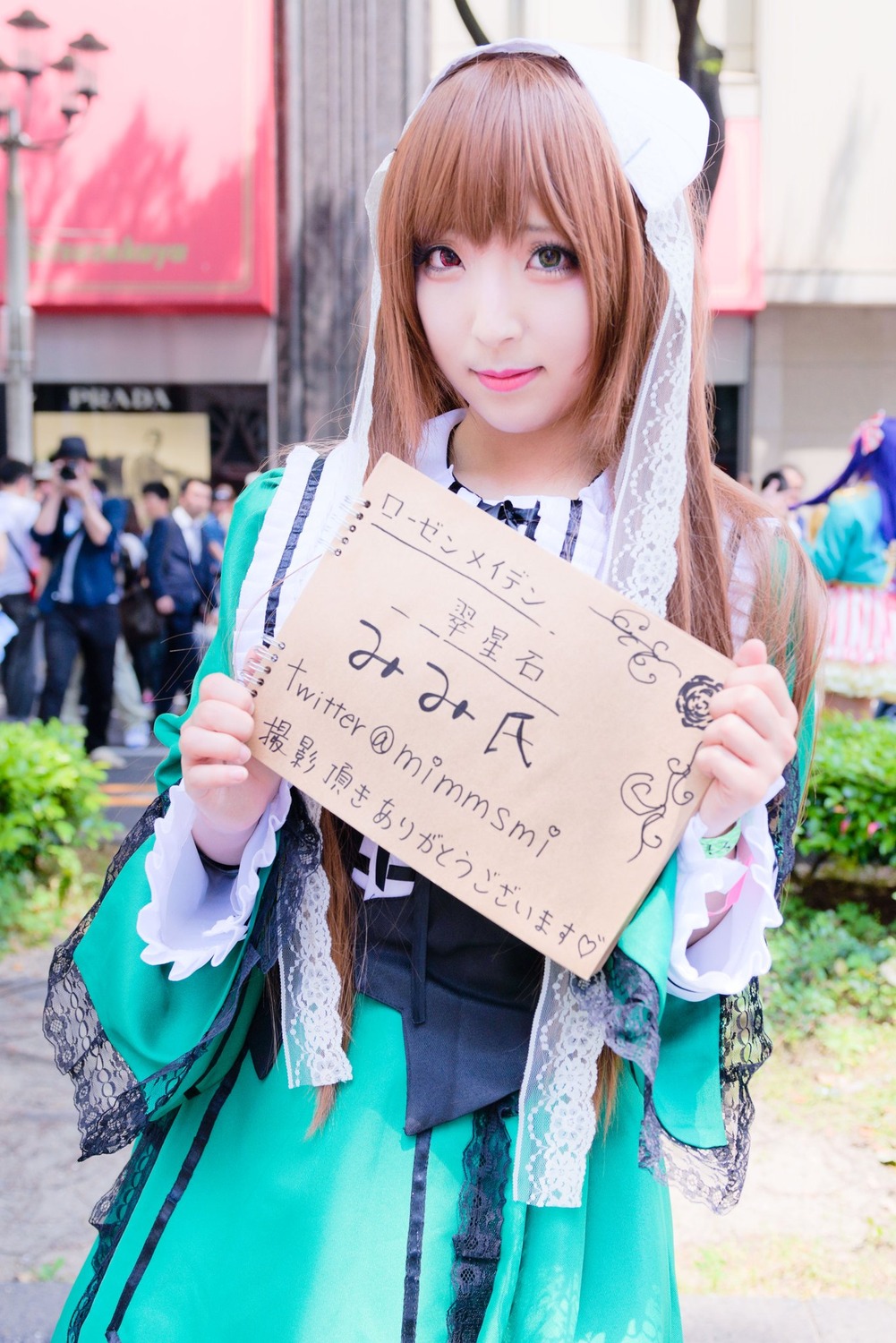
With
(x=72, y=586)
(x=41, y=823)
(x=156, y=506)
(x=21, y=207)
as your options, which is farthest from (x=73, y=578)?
(x=21, y=207)

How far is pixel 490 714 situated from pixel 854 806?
2.85 meters

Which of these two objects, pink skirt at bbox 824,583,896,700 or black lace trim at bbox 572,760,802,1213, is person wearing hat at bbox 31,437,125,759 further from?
black lace trim at bbox 572,760,802,1213

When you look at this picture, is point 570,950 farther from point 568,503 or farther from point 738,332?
point 738,332

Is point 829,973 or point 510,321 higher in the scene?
point 510,321

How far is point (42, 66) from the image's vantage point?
26.3 ft

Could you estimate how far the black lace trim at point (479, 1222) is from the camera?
982 mm

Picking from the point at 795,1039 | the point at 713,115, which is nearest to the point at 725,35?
the point at 713,115

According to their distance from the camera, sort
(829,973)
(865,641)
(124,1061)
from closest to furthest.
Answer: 1. (124,1061)
2. (829,973)
3. (865,641)

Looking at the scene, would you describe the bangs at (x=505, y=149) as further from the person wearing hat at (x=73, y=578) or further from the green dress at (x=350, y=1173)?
the person wearing hat at (x=73, y=578)

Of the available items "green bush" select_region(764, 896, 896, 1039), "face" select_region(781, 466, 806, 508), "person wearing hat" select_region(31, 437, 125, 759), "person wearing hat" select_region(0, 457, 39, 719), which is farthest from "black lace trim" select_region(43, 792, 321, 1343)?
"face" select_region(781, 466, 806, 508)

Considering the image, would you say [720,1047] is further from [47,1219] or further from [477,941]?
[47,1219]

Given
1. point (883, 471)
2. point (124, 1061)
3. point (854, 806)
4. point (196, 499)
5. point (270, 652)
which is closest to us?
point (270, 652)

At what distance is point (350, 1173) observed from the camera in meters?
1.03

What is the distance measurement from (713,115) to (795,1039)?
2.91 m
